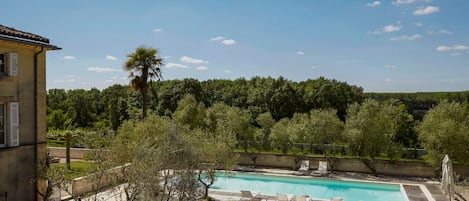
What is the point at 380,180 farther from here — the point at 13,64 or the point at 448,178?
the point at 13,64

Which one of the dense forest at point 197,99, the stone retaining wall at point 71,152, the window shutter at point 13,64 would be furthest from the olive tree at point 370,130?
the stone retaining wall at point 71,152

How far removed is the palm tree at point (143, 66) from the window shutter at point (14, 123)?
12.5 metres

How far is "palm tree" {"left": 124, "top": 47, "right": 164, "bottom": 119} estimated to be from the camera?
25828 millimetres

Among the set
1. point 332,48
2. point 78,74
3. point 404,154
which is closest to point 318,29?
point 332,48

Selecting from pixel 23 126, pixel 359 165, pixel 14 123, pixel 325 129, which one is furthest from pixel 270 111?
pixel 14 123

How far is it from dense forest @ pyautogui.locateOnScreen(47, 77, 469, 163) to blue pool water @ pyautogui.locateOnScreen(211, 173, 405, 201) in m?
3.17

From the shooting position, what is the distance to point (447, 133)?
67.9 ft

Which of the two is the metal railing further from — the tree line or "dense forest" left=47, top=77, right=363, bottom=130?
"dense forest" left=47, top=77, right=363, bottom=130

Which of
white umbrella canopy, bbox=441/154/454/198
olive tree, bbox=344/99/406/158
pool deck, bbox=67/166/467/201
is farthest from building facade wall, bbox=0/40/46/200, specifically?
olive tree, bbox=344/99/406/158

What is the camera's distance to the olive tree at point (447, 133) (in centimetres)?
2077

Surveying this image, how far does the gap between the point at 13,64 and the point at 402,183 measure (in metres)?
19.5

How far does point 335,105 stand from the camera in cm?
4250

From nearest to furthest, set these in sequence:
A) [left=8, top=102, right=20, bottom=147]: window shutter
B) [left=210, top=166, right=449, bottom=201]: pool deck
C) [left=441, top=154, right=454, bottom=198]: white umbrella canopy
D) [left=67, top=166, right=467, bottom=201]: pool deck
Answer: [left=8, top=102, right=20, bottom=147]: window shutter
[left=441, top=154, right=454, bottom=198]: white umbrella canopy
[left=67, top=166, right=467, bottom=201]: pool deck
[left=210, top=166, right=449, bottom=201]: pool deck

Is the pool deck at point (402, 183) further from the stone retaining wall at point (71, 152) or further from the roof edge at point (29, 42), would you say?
the stone retaining wall at point (71, 152)
